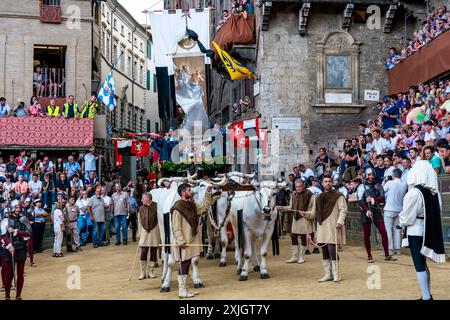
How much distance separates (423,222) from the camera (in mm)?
10781

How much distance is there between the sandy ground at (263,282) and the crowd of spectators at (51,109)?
41.5 ft

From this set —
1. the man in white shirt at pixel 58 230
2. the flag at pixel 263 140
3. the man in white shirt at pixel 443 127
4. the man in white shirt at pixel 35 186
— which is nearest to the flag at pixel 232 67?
the flag at pixel 263 140

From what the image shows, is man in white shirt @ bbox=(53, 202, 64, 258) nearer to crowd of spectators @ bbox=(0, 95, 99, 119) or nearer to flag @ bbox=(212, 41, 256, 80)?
crowd of spectators @ bbox=(0, 95, 99, 119)

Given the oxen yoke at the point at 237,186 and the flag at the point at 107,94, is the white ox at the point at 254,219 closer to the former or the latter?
the oxen yoke at the point at 237,186

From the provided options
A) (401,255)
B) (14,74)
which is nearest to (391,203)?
(401,255)

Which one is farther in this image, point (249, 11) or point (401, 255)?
point (249, 11)

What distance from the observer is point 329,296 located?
12.2m

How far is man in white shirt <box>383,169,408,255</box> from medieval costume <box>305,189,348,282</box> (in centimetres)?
317

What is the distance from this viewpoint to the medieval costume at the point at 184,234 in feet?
41.1

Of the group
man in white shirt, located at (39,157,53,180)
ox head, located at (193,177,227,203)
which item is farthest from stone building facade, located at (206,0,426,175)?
ox head, located at (193,177,227,203)

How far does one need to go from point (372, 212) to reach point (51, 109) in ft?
60.1

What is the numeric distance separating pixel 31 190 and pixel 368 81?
558 inches
